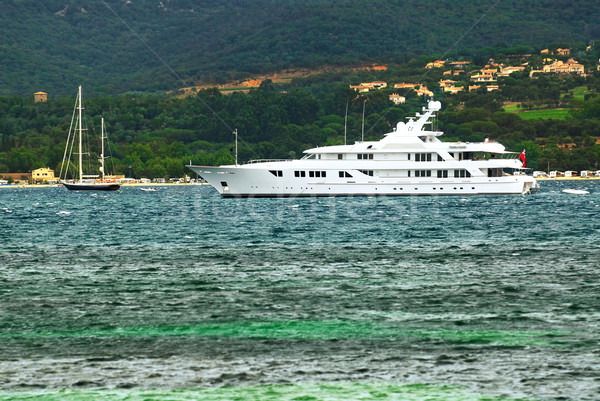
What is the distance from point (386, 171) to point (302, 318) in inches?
2569

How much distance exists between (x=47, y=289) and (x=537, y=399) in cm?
1495

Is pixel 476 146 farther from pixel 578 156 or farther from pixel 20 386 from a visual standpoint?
pixel 578 156

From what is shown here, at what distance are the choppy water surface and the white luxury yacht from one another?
43.5m

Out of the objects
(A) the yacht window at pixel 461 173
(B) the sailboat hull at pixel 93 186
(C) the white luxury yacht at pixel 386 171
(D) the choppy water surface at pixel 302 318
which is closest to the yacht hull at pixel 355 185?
(C) the white luxury yacht at pixel 386 171

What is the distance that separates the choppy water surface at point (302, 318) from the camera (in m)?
14.6

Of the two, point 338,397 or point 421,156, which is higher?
point 421,156

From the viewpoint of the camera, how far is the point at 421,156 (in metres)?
83.9

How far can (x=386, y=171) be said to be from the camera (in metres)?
84.2

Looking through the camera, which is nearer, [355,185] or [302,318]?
[302,318]

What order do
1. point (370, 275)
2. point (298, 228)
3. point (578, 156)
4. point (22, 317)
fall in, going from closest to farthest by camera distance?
point (22, 317) < point (370, 275) < point (298, 228) < point (578, 156)

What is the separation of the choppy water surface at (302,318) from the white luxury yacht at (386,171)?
43476mm

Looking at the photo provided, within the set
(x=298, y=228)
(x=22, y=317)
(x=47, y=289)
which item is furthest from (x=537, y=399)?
(x=298, y=228)

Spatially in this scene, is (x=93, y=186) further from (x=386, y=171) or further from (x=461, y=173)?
(x=461, y=173)

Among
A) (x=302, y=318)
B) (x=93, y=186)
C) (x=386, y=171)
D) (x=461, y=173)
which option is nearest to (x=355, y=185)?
(x=386, y=171)
